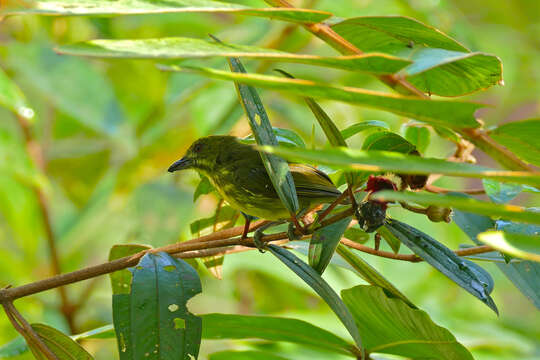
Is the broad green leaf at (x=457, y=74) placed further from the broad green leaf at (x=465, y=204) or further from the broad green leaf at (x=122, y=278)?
the broad green leaf at (x=122, y=278)

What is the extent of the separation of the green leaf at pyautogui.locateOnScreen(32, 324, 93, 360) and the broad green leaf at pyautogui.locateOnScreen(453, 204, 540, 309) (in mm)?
764

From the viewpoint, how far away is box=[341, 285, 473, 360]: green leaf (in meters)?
1.07

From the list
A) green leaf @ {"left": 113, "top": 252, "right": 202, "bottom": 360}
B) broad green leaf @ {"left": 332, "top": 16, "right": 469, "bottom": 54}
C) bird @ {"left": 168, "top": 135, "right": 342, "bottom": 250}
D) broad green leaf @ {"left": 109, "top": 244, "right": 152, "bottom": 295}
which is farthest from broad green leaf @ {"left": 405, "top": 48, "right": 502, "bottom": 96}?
broad green leaf @ {"left": 109, "top": 244, "right": 152, "bottom": 295}

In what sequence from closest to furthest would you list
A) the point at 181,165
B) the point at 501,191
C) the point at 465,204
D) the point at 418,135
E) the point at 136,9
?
the point at 465,204 → the point at 136,9 → the point at 501,191 → the point at 418,135 → the point at 181,165

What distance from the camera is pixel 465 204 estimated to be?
2.05 feet

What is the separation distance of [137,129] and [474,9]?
2.78m

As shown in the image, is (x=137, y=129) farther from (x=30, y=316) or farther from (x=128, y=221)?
(x=30, y=316)

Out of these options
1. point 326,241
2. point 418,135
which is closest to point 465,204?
point 326,241

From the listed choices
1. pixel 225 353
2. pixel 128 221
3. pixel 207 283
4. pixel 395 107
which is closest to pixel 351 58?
pixel 395 107

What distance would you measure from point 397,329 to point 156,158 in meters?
2.33

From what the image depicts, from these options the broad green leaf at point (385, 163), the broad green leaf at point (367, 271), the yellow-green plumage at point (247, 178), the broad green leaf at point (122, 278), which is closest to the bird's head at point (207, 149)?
the yellow-green plumage at point (247, 178)

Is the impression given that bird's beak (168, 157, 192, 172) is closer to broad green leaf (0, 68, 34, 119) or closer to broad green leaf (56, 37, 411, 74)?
broad green leaf (0, 68, 34, 119)

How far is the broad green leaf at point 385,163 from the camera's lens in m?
0.61

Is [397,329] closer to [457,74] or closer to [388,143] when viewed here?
[388,143]
